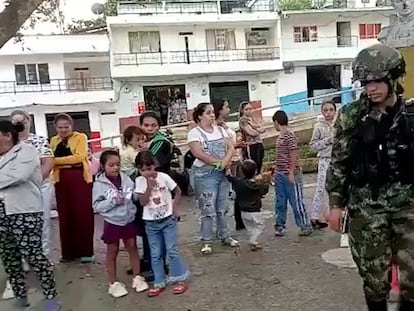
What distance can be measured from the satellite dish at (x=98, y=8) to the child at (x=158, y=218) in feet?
A: 97.9

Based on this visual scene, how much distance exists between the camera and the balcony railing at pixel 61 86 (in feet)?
92.0

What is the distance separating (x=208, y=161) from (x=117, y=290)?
1.58 m

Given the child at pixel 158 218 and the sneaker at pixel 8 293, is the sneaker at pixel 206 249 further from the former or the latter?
the sneaker at pixel 8 293

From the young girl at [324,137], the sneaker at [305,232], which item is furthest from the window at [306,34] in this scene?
the sneaker at [305,232]

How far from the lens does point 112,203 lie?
186 inches

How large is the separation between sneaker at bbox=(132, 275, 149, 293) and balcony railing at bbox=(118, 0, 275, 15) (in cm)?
2468

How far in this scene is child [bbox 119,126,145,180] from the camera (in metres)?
5.31

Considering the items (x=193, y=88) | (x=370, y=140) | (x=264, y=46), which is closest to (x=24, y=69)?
(x=193, y=88)

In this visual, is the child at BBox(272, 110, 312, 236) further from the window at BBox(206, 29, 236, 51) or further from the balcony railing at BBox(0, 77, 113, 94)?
the window at BBox(206, 29, 236, 51)

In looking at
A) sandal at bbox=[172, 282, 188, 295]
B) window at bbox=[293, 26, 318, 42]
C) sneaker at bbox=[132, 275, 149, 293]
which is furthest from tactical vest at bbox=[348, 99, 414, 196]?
window at bbox=[293, 26, 318, 42]

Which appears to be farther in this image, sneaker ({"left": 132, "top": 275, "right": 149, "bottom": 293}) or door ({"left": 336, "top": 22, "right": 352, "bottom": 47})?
door ({"left": 336, "top": 22, "right": 352, "bottom": 47})

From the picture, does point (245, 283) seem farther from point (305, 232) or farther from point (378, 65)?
point (378, 65)

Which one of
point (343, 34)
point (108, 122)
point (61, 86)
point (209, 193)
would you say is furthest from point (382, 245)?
point (343, 34)

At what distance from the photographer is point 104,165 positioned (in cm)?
488
